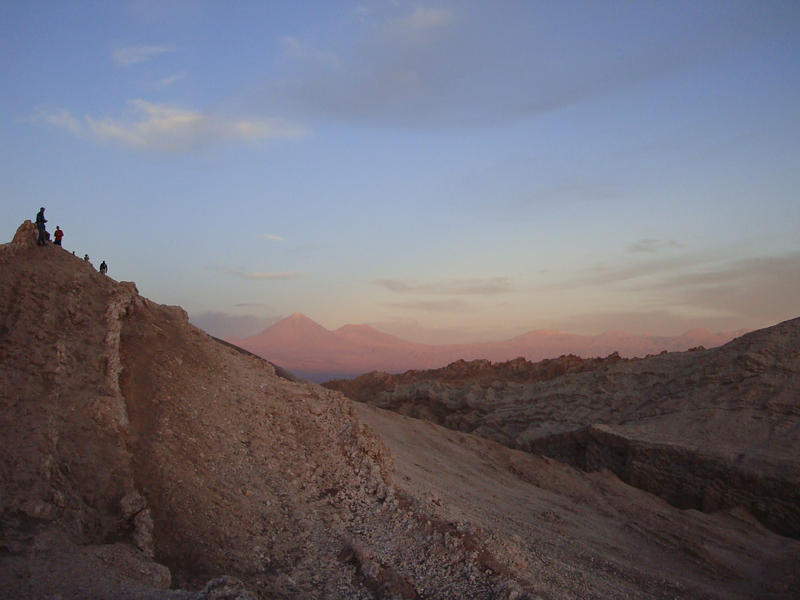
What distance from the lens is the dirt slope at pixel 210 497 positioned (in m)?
5.53

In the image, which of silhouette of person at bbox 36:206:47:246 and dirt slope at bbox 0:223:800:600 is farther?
silhouette of person at bbox 36:206:47:246

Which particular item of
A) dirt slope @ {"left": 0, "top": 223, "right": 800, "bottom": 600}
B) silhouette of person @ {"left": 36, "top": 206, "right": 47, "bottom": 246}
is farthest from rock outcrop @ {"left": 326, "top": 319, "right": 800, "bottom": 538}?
silhouette of person @ {"left": 36, "top": 206, "right": 47, "bottom": 246}

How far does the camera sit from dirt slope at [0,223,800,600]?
5.53 meters

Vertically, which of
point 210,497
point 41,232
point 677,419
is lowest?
point 677,419

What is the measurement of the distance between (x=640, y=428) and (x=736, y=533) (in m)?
4.20

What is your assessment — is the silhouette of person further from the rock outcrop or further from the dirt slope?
the rock outcrop

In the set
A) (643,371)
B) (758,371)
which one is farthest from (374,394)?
(758,371)

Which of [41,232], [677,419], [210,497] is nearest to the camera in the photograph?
[210,497]

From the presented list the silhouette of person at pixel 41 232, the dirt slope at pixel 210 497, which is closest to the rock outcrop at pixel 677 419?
the dirt slope at pixel 210 497

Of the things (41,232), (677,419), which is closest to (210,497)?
(41,232)

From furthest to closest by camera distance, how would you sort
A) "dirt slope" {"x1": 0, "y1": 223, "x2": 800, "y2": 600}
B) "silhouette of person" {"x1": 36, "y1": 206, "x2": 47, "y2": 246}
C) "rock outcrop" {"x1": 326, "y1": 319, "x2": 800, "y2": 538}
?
"rock outcrop" {"x1": 326, "y1": 319, "x2": 800, "y2": 538} < "silhouette of person" {"x1": 36, "y1": 206, "x2": 47, "y2": 246} < "dirt slope" {"x1": 0, "y1": 223, "x2": 800, "y2": 600}

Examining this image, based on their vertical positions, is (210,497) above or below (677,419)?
above

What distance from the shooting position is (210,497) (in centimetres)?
651

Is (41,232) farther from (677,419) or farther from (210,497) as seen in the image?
(677,419)
